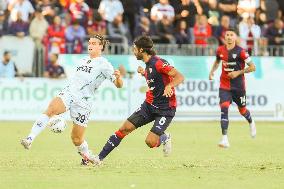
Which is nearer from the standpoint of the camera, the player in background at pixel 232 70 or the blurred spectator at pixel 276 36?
the player in background at pixel 232 70

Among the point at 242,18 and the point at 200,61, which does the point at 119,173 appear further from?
the point at 242,18

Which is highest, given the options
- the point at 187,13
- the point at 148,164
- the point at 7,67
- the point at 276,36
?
the point at 187,13

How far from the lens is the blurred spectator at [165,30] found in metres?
29.1

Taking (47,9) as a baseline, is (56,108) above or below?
below

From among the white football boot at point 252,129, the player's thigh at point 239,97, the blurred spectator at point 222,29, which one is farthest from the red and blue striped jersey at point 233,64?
the blurred spectator at point 222,29

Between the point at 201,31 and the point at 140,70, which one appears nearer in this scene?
the point at 140,70

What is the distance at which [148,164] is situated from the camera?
15125 mm

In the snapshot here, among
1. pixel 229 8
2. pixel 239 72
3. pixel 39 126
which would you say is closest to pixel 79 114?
pixel 39 126

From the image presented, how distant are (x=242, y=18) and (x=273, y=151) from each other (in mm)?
12414

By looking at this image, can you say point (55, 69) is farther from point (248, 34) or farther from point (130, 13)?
point (248, 34)

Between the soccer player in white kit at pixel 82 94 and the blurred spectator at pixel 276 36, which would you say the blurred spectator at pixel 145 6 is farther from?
the soccer player in white kit at pixel 82 94

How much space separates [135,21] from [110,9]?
93cm

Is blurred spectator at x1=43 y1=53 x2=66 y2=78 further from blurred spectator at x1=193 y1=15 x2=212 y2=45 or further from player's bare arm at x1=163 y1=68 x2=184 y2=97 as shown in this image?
player's bare arm at x1=163 y1=68 x2=184 y2=97

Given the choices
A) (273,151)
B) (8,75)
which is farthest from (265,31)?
(273,151)
